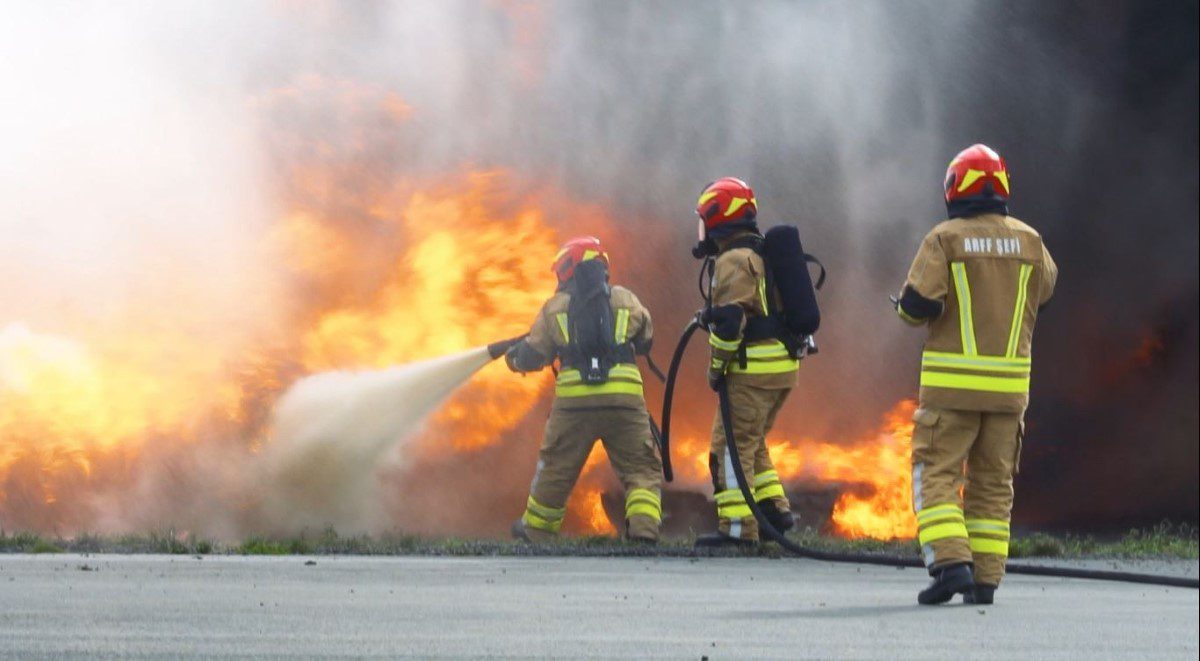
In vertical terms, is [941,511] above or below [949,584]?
above

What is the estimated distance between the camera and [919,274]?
23.6 ft

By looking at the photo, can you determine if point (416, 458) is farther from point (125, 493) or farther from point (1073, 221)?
point (1073, 221)

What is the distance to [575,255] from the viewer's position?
34.7 feet

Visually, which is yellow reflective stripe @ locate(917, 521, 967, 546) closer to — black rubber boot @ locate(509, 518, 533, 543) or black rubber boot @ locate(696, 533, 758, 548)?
black rubber boot @ locate(696, 533, 758, 548)

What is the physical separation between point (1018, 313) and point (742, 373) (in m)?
2.37

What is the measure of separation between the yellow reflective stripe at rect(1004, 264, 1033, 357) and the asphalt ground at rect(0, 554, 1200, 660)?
3.40 ft

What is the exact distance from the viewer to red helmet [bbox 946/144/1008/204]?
7.31 meters

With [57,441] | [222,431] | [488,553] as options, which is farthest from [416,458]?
[488,553]

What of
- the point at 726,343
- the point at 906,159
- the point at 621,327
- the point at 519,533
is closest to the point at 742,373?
the point at 726,343

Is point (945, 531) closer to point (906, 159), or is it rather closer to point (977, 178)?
point (977, 178)

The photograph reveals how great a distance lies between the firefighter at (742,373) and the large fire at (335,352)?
3.66 meters

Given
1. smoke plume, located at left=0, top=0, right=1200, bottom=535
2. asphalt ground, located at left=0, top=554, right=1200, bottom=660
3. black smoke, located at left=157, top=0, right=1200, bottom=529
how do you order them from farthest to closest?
black smoke, located at left=157, top=0, right=1200, bottom=529
smoke plume, located at left=0, top=0, right=1200, bottom=535
asphalt ground, located at left=0, top=554, right=1200, bottom=660

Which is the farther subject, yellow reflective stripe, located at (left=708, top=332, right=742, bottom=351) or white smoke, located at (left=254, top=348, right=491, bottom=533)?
white smoke, located at (left=254, top=348, right=491, bottom=533)

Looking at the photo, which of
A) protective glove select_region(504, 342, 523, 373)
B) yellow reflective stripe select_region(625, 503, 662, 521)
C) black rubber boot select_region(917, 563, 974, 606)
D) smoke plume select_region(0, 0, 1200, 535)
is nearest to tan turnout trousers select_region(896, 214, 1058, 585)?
black rubber boot select_region(917, 563, 974, 606)
